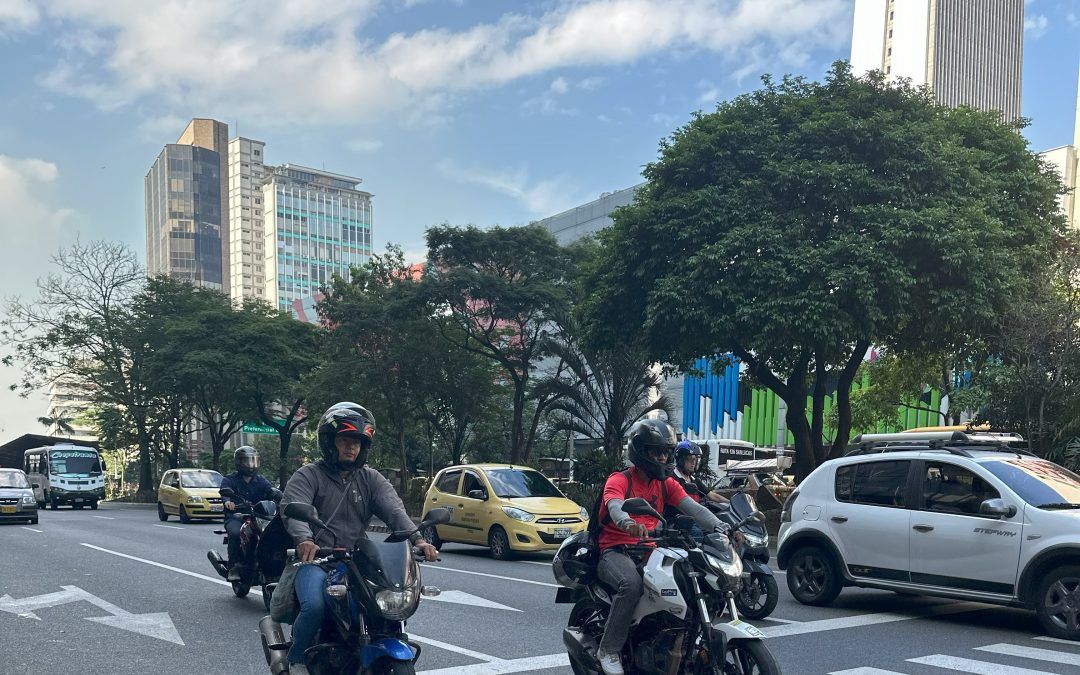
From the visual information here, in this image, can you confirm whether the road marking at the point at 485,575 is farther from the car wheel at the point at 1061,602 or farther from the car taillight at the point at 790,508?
the car wheel at the point at 1061,602

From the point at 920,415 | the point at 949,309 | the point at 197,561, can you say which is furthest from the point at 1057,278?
the point at 920,415

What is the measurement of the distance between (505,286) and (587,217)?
1758 inches

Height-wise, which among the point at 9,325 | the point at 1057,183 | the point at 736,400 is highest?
the point at 1057,183

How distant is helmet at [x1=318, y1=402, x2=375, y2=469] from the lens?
5633mm

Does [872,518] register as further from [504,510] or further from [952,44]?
[952,44]

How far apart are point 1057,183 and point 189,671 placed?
20981 mm

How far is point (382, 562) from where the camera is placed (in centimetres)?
502

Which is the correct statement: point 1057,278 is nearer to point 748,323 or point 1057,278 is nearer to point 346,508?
point 748,323

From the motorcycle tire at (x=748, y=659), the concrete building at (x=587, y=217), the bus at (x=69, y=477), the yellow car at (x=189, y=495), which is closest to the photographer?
the motorcycle tire at (x=748, y=659)

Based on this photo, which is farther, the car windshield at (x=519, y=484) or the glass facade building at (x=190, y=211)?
the glass facade building at (x=190, y=211)

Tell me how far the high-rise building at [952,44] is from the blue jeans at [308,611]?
144m

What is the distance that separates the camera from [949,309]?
1852cm

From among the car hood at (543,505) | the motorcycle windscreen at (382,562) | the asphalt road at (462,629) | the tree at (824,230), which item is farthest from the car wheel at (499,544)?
the motorcycle windscreen at (382,562)

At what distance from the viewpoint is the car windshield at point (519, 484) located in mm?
16984
